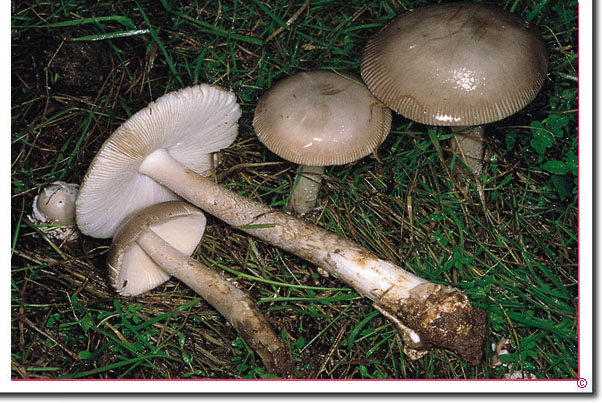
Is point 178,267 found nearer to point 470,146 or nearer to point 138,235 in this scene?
point 138,235

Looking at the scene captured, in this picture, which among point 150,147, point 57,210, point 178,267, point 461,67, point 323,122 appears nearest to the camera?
point 461,67

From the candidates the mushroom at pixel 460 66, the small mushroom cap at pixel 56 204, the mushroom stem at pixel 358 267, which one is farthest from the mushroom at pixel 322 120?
the small mushroom cap at pixel 56 204

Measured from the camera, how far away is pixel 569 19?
3.16 meters

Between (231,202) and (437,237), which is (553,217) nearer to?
(437,237)

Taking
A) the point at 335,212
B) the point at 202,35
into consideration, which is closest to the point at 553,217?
the point at 335,212

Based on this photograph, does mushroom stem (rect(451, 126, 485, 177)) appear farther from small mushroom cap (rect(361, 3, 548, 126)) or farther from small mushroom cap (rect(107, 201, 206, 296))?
small mushroom cap (rect(107, 201, 206, 296))

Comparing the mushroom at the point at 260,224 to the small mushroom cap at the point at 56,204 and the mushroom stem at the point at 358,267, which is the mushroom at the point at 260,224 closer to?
the mushroom stem at the point at 358,267

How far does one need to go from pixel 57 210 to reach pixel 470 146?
2329 mm

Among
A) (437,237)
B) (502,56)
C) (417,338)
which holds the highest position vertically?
(502,56)

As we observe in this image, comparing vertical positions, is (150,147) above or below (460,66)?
below

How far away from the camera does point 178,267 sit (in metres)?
2.96

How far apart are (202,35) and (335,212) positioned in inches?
55.2

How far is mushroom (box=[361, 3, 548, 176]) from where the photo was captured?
8.52ft

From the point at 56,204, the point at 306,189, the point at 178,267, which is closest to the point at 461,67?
the point at 306,189
